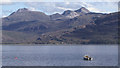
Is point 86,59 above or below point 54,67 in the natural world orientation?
below

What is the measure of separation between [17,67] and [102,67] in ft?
127

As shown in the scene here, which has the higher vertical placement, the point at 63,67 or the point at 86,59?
the point at 63,67

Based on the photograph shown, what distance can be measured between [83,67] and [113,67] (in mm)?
13654

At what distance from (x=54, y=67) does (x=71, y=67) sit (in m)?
7.70

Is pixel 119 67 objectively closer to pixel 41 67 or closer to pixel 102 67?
pixel 102 67

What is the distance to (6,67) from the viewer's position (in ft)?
414

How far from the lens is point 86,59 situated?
177 metres

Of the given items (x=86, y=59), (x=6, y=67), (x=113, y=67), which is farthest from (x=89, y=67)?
(x=86, y=59)

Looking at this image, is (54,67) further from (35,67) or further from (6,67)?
(6,67)

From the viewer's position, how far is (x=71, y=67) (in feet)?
406

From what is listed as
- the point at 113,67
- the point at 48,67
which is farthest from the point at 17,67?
the point at 113,67

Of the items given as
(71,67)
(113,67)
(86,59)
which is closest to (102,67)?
(113,67)

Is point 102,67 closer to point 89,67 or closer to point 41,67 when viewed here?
point 89,67

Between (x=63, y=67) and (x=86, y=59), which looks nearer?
(x=63, y=67)
